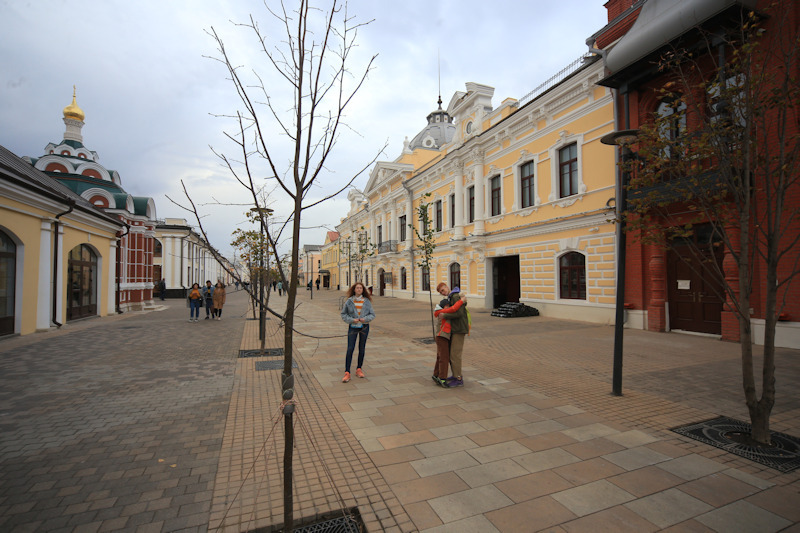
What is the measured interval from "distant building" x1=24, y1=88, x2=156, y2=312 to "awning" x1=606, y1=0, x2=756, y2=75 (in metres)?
22.3

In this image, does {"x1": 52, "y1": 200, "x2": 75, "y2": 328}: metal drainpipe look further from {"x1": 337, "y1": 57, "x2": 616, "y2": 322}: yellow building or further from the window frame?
the window frame

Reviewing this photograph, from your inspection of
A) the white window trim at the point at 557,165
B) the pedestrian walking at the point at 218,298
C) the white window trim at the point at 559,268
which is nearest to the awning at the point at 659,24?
the white window trim at the point at 557,165

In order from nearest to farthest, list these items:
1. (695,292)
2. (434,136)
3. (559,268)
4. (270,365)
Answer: (270,365)
(695,292)
(559,268)
(434,136)

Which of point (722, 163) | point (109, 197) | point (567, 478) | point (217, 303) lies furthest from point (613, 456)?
point (109, 197)

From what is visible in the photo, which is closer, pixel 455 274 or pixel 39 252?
pixel 39 252

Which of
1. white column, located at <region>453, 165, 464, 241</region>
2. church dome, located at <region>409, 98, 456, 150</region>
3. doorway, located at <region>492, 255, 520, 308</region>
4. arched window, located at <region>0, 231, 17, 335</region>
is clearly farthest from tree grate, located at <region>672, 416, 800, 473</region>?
church dome, located at <region>409, 98, 456, 150</region>

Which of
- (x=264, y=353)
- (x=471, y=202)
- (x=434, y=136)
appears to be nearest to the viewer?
(x=264, y=353)

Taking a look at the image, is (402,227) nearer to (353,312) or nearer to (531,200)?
(531,200)

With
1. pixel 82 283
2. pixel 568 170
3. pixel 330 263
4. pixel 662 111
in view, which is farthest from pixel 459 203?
pixel 330 263

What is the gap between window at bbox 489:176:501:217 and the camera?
66.5ft

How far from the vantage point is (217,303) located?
1692 cm

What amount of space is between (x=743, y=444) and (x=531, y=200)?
1496cm

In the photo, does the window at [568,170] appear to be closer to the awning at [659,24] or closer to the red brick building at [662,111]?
the red brick building at [662,111]

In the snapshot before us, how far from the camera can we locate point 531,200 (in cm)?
1781
